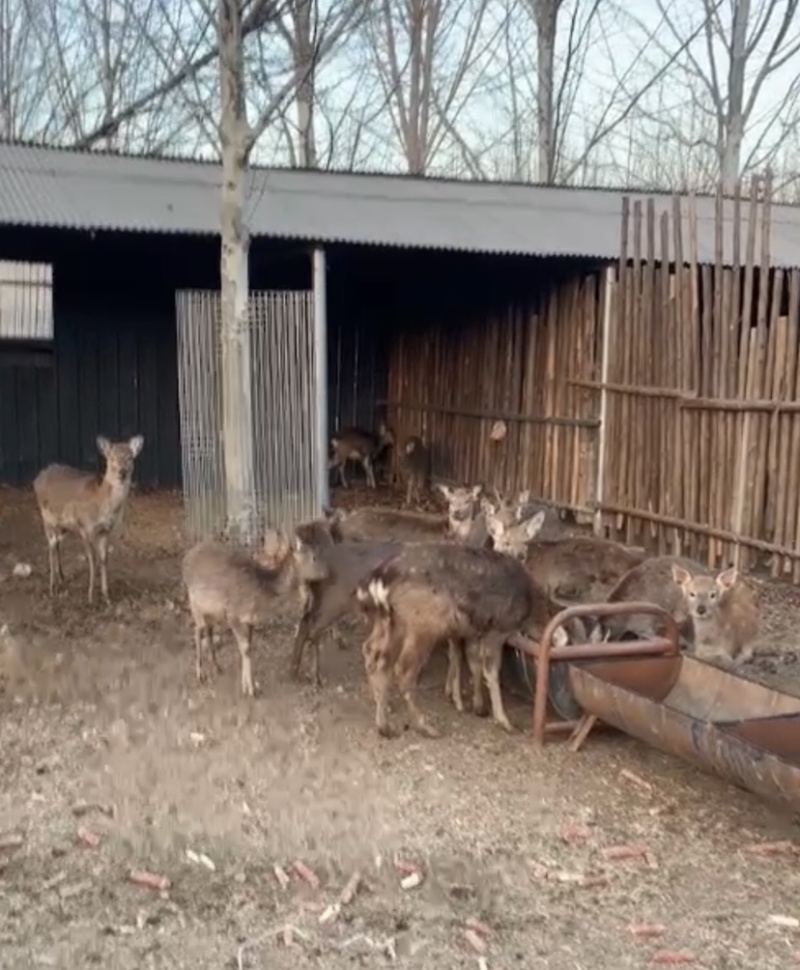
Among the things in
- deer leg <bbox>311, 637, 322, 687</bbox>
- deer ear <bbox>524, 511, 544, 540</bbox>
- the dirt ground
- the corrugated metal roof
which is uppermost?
the corrugated metal roof

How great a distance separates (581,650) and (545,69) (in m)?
25.4

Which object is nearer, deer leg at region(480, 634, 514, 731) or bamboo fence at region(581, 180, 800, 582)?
deer leg at region(480, 634, 514, 731)

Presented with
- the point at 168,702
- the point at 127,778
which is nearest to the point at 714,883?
the point at 127,778

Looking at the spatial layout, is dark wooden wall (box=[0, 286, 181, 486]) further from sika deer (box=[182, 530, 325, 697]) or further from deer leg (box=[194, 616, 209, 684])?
sika deer (box=[182, 530, 325, 697])

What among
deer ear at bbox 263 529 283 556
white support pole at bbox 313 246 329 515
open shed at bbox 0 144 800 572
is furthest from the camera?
white support pole at bbox 313 246 329 515

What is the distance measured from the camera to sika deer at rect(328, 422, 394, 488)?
54.3ft

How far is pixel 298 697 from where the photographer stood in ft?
23.7

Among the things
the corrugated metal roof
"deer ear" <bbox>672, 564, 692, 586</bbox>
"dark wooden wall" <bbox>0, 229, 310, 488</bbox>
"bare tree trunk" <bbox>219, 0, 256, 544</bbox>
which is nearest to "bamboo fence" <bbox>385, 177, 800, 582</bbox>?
the corrugated metal roof

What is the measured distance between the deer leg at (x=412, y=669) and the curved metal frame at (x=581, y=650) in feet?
1.74

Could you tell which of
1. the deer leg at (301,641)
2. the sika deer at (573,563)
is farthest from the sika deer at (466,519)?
the deer leg at (301,641)

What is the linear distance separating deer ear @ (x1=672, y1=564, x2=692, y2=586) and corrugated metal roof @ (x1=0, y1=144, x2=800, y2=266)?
568cm

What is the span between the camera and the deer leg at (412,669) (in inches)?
259

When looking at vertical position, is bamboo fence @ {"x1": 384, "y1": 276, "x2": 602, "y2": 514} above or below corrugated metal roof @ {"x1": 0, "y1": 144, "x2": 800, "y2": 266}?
below

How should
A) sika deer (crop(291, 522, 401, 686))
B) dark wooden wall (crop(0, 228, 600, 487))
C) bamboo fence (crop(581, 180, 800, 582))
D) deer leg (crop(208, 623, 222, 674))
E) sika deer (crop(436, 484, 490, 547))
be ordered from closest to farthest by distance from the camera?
sika deer (crop(291, 522, 401, 686)) → deer leg (crop(208, 623, 222, 674)) → sika deer (crop(436, 484, 490, 547)) → bamboo fence (crop(581, 180, 800, 582)) → dark wooden wall (crop(0, 228, 600, 487))
